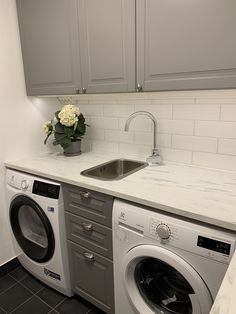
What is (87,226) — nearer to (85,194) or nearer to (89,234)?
(89,234)

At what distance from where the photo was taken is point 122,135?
1.93 m

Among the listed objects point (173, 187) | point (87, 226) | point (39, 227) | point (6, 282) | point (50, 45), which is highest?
point (50, 45)

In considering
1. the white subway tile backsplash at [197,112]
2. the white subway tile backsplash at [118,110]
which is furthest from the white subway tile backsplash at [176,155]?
the white subway tile backsplash at [118,110]

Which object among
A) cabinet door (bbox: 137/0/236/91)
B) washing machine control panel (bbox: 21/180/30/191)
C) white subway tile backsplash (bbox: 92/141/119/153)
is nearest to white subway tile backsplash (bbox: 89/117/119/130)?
white subway tile backsplash (bbox: 92/141/119/153)

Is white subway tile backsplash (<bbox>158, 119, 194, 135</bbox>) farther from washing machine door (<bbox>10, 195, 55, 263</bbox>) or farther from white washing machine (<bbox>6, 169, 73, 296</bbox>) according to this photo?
washing machine door (<bbox>10, 195, 55, 263</bbox>)

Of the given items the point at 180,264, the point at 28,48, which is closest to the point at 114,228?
the point at 180,264

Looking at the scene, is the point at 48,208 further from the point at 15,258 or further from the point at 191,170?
the point at 191,170

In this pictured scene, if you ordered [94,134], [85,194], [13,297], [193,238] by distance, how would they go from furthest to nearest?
[94,134], [13,297], [85,194], [193,238]

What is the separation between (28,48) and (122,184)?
51.4 inches

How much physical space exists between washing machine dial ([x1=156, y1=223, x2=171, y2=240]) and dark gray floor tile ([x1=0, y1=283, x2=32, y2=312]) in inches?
49.6

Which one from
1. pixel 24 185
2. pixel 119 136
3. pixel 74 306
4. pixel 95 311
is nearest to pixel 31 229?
pixel 24 185

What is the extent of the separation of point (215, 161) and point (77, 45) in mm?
1166

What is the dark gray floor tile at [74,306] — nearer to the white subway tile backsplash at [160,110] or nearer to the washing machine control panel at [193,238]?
the washing machine control panel at [193,238]

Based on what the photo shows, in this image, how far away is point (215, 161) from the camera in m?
1.53
